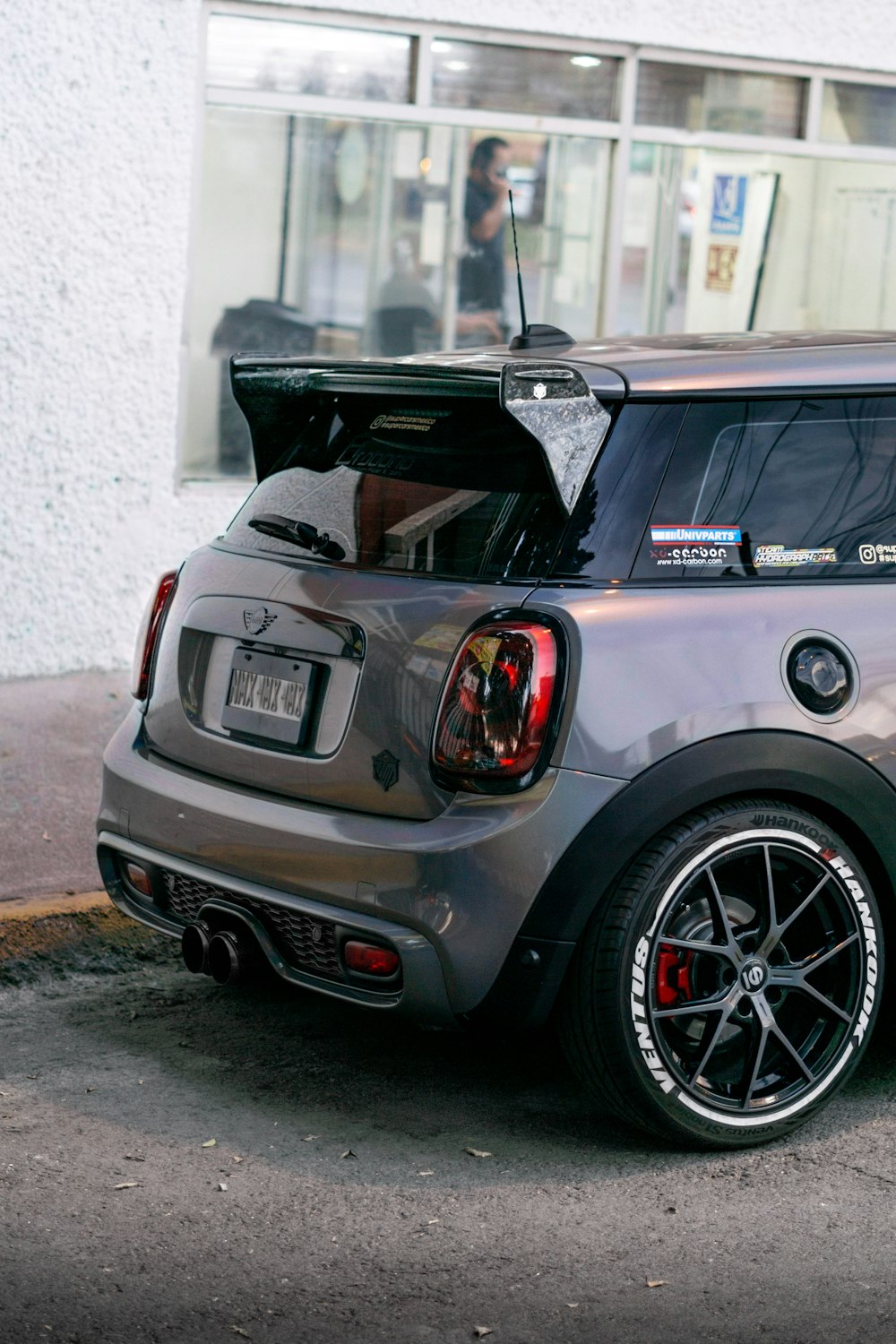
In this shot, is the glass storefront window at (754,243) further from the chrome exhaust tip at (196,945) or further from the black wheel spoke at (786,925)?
the chrome exhaust tip at (196,945)

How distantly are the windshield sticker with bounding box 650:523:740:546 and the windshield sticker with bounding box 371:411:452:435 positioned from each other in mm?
531

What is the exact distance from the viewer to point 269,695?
396 centimetres

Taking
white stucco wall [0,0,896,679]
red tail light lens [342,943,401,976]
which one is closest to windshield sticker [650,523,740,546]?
red tail light lens [342,943,401,976]

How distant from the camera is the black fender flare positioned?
363 centimetres

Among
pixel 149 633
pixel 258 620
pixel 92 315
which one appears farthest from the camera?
pixel 92 315

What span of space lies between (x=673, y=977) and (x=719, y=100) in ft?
22.4

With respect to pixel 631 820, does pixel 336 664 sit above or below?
above

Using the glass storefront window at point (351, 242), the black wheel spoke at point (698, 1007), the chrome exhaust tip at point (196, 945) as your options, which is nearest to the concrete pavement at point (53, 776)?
the chrome exhaust tip at point (196, 945)

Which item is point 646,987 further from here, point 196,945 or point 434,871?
point 196,945

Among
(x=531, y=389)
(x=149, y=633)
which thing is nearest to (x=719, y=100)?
(x=149, y=633)

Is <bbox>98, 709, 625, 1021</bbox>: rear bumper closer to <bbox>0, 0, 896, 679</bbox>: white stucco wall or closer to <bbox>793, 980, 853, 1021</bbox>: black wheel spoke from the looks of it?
<bbox>793, 980, 853, 1021</bbox>: black wheel spoke

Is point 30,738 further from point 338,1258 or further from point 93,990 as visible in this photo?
point 338,1258

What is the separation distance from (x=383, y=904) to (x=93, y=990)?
153 cm

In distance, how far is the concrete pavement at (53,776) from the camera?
17.4 feet
